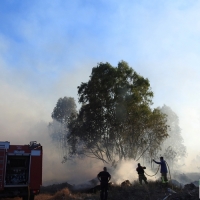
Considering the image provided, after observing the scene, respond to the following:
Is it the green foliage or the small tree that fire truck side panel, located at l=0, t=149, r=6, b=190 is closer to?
the green foliage

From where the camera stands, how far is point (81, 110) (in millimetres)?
26625

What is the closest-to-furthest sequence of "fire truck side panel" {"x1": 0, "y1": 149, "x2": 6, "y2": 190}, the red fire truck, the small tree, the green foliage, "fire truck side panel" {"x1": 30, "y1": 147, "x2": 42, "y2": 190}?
"fire truck side panel" {"x1": 0, "y1": 149, "x2": 6, "y2": 190} → the red fire truck → "fire truck side panel" {"x1": 30, "y1": 147, "x2": 42, "y2": 190} → the green foliage → the small tree

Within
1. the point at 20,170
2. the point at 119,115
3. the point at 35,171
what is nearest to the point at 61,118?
the point at 119,115

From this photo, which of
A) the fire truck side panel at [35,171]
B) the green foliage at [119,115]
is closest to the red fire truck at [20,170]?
the fire truck side panel at [35,171]

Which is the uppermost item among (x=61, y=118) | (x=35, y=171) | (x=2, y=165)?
(x=61, y=118)

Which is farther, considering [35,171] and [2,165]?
[35,171]

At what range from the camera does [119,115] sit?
25.1 m

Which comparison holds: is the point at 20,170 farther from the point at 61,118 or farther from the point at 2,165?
the point at 61,118

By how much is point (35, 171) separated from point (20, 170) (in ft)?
3.10

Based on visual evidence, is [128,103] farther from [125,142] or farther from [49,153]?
[49,153]

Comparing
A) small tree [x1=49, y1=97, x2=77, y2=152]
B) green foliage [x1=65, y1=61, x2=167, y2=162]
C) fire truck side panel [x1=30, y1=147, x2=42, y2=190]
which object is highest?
small tree [x1=49, y1=97, x2=77, y2=152]

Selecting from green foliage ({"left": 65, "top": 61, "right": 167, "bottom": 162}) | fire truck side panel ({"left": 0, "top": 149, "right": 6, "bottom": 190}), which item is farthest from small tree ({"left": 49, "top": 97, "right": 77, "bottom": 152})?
fire truck side panel ({"left": 0, "top": 149, "right": 6, "bottom": 190})

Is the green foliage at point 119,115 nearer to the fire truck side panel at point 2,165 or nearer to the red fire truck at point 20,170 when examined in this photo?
the red fire truck at point 20,170

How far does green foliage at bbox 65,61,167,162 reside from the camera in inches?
991
